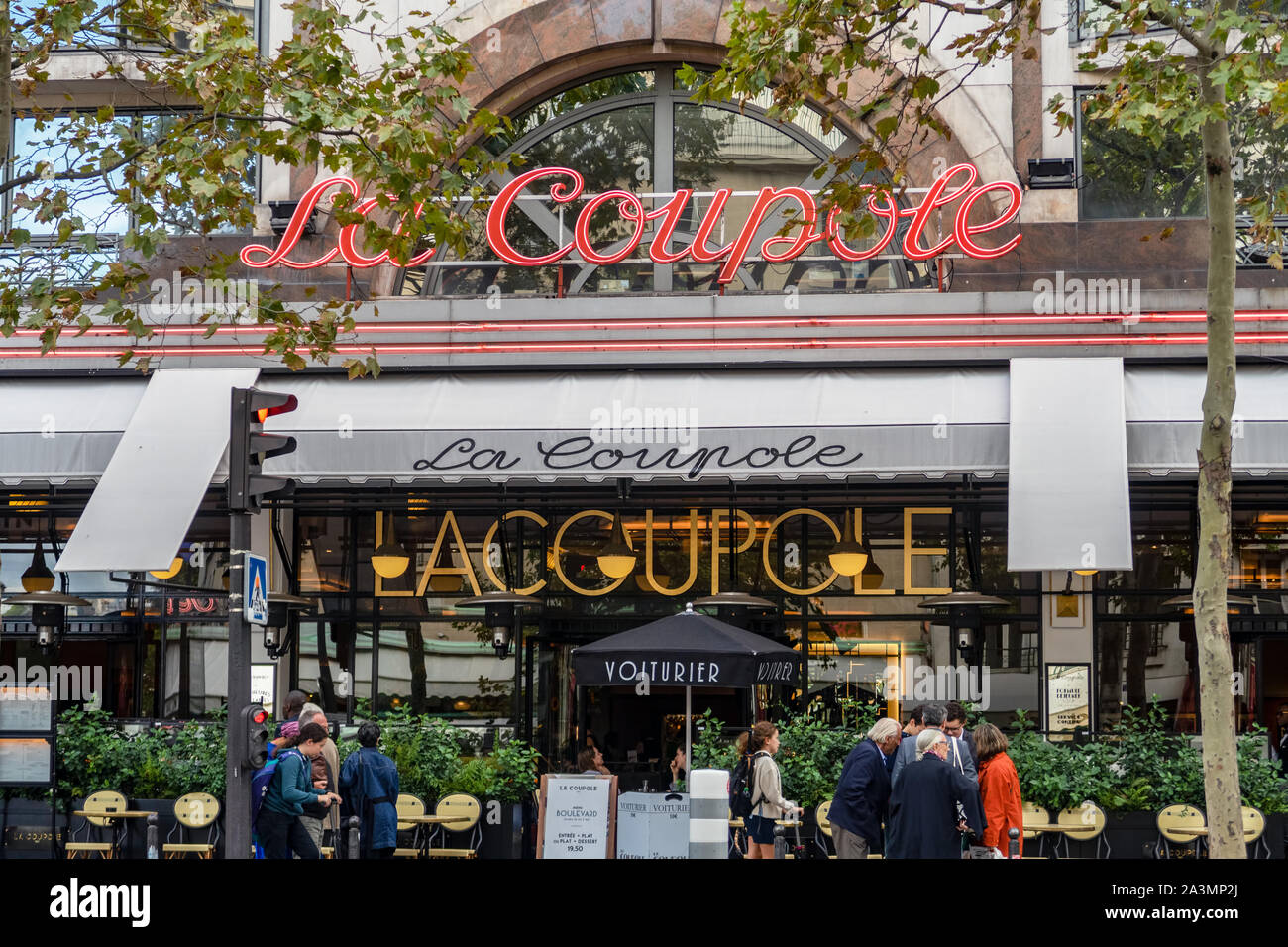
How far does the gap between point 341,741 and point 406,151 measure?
6437 mm

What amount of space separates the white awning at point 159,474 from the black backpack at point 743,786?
18.3 feet

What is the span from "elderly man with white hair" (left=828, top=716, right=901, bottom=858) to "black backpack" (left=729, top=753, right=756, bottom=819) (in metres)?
1.36

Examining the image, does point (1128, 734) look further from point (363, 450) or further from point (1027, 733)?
point (363, 450)

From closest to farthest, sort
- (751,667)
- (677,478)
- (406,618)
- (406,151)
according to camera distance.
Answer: (406,151), (751,667), (677,478), (406,618)

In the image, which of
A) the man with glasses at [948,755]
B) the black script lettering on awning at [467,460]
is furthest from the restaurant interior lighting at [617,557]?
the man with glasses at [948,755]

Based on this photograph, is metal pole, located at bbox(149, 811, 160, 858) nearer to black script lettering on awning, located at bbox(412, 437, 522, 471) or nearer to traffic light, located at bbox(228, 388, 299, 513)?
traffic light, located at bbox(228, 388, 299, 513)

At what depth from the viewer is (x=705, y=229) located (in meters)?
15.8

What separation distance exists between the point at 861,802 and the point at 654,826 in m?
2.24

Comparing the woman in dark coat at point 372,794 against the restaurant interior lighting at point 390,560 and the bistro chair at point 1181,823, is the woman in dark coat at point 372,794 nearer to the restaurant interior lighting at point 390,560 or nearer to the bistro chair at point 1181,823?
the restaurant interior lighting at point 390,560

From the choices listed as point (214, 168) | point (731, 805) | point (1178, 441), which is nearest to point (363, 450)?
point (214, 168)

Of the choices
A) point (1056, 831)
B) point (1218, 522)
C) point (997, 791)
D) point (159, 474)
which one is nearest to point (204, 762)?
point (159, 474)

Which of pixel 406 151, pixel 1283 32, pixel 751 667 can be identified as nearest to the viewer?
pixel 1283 32

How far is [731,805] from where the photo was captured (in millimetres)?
13844

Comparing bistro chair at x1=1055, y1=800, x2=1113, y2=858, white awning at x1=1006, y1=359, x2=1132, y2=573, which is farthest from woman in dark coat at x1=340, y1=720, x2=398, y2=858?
bistro chair at x1=1055, y1=800, x2=1113, y2=858
